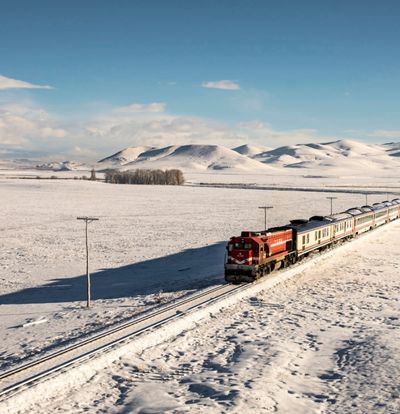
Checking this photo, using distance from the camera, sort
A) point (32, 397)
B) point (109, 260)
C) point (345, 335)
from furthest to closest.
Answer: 1. point (109, 260)
2. point (345, 335)
3. point (32, 397)

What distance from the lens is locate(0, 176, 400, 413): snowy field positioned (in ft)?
57.9

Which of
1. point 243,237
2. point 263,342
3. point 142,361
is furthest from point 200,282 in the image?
point 142,361

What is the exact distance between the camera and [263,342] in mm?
23031

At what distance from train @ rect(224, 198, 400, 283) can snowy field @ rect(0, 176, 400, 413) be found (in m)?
1.93

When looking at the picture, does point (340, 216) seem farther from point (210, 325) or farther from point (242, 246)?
point (210, 325)

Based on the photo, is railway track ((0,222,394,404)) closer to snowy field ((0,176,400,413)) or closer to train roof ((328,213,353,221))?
snowy field ((0,176,400,413))

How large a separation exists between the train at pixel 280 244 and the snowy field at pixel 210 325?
1.93 metres

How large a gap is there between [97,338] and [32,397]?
5484 mm

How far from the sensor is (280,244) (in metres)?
35.9

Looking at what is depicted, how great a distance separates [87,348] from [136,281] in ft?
51.4

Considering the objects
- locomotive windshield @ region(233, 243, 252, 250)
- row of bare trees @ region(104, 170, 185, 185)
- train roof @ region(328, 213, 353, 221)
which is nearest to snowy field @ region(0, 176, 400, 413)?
locomotive windshield @ region(233, 243, 252, 250)

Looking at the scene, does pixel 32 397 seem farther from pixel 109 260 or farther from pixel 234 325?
pixel 109 260

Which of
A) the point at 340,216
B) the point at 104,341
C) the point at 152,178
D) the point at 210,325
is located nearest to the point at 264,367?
the point at 210,325

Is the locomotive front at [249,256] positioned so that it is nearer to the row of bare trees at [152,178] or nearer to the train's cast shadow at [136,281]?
the train's cast shadow at [136,281]
